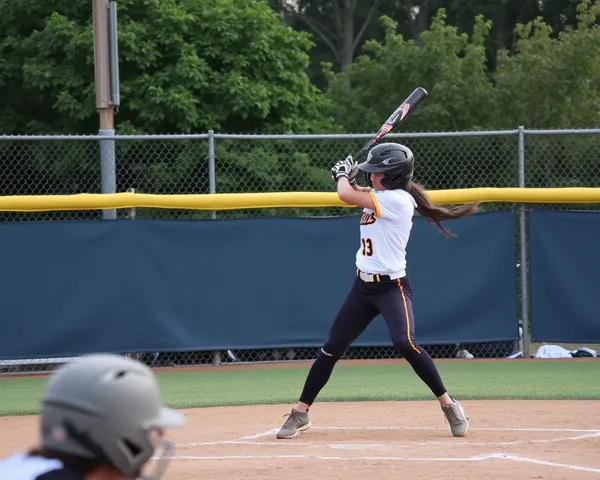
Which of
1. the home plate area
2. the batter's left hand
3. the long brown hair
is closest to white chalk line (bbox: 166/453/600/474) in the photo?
the home plate area

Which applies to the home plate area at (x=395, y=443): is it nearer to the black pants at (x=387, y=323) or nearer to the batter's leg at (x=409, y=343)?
the batter's leg at (x=409, y=343)

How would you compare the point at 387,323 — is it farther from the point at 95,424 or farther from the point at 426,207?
Answer: the point at 95,424

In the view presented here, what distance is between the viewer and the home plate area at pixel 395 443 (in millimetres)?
6430

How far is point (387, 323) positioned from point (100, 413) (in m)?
5.11

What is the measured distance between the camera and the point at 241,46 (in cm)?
1764

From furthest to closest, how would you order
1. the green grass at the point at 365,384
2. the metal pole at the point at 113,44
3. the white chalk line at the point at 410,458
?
the metal pole at the point at 113,44 < the green grass at the point at 365,384 < the white chalk line at the point at 410,458

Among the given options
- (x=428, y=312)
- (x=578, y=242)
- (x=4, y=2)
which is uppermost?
(x=4, y=2)

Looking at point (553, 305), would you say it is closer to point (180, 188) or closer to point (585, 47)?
point (180, 188)

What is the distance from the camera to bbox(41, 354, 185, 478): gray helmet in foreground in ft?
7.68

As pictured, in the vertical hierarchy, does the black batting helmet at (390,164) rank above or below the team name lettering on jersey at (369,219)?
above

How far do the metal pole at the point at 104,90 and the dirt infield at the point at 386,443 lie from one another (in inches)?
147

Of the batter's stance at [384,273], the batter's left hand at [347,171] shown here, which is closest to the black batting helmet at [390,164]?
the batter's stance at [384,273]

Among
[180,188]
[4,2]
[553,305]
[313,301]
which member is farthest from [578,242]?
[4,2]

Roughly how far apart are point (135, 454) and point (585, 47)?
2079 centimetres
